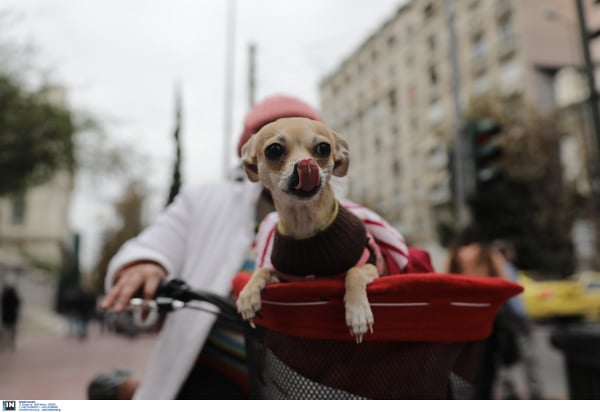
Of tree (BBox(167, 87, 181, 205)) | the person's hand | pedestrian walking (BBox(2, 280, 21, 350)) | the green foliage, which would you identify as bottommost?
pedestrian walking (BBox(2, 280, 21, 350))

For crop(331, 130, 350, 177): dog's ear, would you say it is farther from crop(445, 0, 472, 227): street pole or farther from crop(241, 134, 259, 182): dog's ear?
crop(445, 0, 472, 227): street pole

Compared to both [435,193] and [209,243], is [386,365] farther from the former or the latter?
[435,193]

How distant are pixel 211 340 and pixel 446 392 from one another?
75 cm

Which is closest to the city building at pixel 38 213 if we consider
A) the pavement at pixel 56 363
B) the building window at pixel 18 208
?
the building window at pixel 18 208

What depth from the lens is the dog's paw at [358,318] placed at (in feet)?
2.82

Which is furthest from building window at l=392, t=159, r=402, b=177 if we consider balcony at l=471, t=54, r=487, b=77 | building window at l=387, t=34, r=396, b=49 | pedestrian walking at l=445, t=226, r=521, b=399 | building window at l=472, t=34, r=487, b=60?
balcony at l=471, t=54, r=487, b=77

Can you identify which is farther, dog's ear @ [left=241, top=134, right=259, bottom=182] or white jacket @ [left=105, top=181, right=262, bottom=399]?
white jacket @ [left=105, top=181, right=262, bottom=399]

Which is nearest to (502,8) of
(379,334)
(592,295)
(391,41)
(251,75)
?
(592,295)

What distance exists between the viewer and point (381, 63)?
1692mm

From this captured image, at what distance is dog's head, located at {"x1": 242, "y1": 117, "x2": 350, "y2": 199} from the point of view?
769mm

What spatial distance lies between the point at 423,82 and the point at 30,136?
7.42 meters

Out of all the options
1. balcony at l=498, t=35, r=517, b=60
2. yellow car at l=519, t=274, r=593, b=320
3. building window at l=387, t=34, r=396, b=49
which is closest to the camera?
building window at l=387, t=34, r=396, b=49

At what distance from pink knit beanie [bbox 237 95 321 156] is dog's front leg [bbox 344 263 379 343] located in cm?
28

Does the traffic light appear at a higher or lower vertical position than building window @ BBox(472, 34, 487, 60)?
lower
